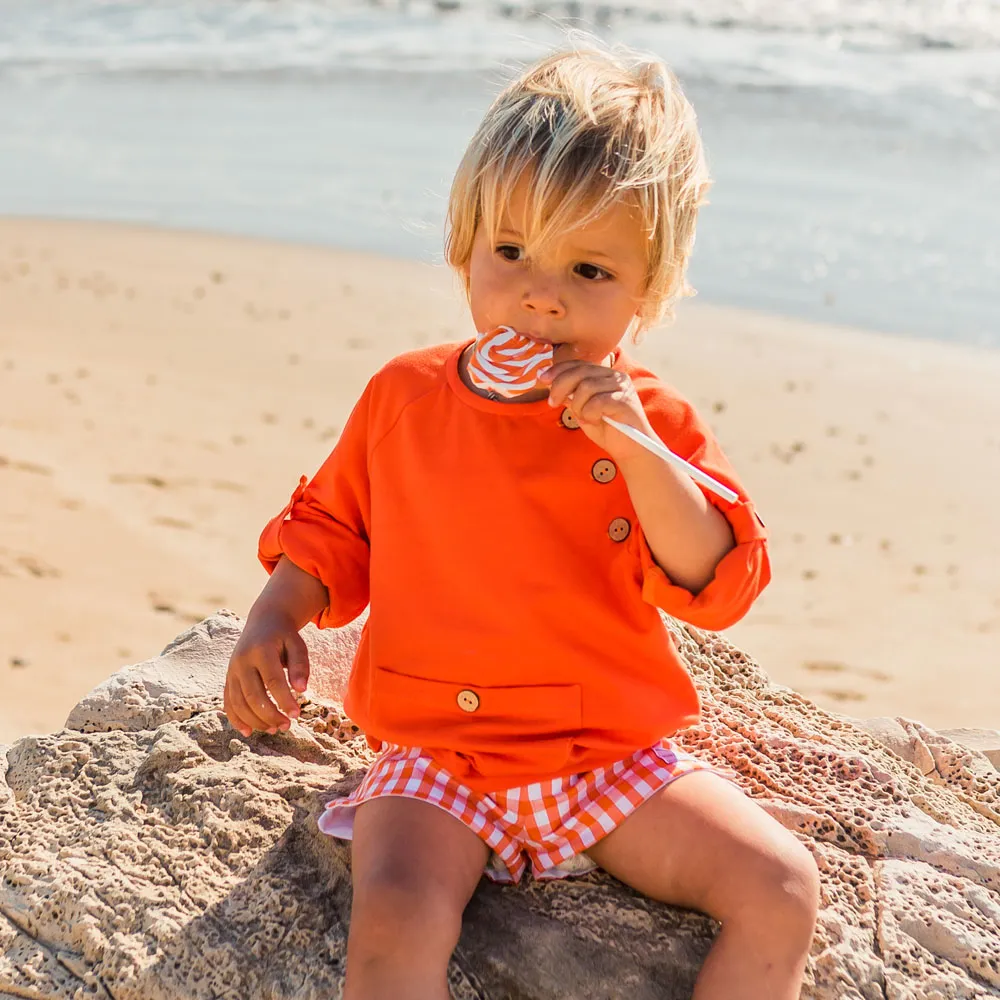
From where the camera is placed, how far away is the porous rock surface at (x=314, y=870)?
2182mm

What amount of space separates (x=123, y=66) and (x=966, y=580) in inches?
427

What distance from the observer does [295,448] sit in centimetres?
561

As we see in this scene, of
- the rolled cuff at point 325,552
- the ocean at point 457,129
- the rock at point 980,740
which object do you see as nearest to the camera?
the rolled cuff at point 325,552

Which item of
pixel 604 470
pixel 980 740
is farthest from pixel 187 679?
pixel 980 740

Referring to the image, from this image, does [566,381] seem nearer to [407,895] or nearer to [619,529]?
[619,529]

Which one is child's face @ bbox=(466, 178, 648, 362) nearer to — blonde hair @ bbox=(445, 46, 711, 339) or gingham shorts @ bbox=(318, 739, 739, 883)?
blonde hair @ bbox=(445, 46, 711, 339)

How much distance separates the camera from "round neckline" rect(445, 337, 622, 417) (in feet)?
7.40

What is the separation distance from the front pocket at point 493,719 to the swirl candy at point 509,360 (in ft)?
1.60

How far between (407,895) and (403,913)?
3cm

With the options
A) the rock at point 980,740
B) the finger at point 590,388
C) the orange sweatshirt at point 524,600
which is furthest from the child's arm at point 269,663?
the rock at point 980,740

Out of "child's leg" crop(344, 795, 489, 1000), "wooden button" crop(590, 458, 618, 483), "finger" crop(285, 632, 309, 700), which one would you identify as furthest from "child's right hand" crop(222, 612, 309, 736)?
"wooden button" crop(590, 458, 618, 483)

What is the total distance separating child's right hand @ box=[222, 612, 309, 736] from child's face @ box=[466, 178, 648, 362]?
25.6 inches

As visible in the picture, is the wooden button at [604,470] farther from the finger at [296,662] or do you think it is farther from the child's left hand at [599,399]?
the finger at [296,662]

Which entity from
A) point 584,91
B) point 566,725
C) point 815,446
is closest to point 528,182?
point 584,91
